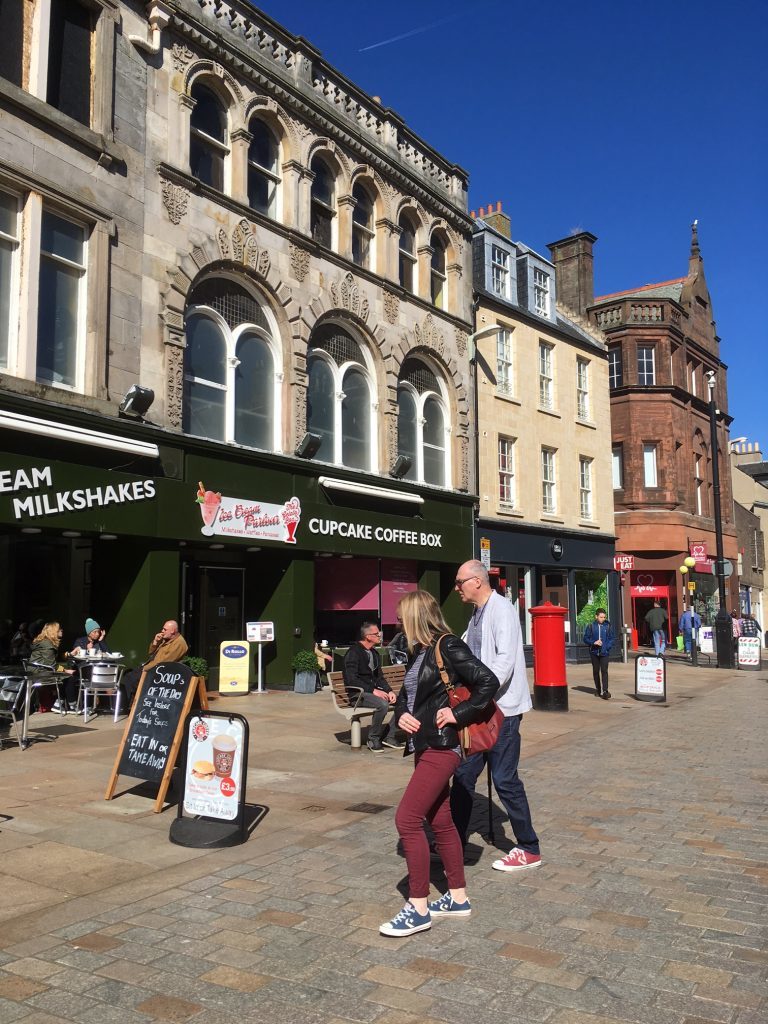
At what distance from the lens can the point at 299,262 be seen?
59.0ft

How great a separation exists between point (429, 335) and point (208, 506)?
9.05 metres

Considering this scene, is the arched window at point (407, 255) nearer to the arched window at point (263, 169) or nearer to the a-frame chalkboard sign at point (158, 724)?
the arched window at point (263, 169)

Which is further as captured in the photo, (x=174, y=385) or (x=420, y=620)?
(x=174, y=385)

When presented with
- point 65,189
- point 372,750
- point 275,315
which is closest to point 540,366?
point 275,315

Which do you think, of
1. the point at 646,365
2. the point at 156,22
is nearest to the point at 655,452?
the point at 646,365

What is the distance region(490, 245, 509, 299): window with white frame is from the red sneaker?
22366 millimetres

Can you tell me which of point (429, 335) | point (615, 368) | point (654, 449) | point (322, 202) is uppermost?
point (615, 368)

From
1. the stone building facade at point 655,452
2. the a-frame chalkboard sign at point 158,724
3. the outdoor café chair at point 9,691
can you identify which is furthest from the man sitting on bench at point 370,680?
the stone building facade at point 655,452

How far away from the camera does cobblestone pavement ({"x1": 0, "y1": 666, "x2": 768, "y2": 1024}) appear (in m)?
3.82

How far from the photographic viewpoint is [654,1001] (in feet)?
12.5

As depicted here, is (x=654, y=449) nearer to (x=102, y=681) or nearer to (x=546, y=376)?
(x=546, y=376)

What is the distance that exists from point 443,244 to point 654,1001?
71.4 ft

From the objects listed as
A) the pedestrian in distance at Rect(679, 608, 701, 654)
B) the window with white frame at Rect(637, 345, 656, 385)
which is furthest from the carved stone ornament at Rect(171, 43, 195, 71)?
the window with white frame at Rect(637, 345, 656, 385)

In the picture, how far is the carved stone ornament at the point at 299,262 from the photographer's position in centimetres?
1786
